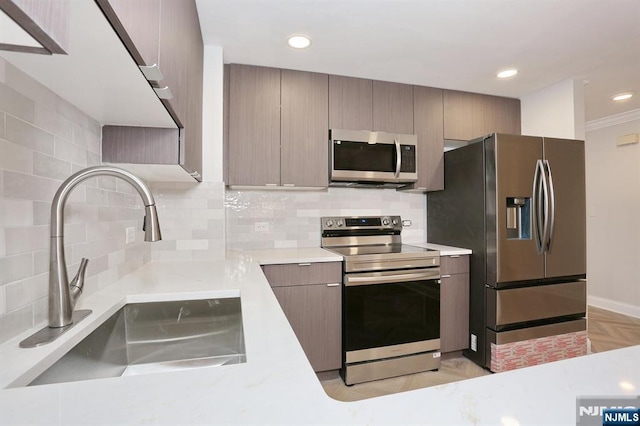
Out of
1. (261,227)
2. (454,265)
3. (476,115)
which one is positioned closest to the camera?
(454,265)

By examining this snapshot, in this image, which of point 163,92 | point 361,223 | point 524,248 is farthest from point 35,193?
point 524,248

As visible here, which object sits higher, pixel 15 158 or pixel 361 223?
pixel 15 158

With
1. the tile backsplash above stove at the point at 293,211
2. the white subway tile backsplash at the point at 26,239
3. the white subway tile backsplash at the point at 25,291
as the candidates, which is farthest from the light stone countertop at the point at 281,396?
the tile backsplash above stove at the point at 293,211

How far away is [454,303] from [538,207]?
3.12ft

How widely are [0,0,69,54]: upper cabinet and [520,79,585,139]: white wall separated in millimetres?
3252

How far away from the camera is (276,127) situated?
2.31 metres

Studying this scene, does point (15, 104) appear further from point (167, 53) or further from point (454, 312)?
point (454, 312)

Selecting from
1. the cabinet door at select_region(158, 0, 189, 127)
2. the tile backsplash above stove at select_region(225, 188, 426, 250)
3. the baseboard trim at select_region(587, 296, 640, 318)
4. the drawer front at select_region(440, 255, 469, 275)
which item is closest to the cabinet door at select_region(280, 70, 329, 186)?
the tile backsplash above stove at select_region(225, 188, 426, 250)

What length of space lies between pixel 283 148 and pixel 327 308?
1224 mm

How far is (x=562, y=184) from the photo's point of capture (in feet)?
7.66

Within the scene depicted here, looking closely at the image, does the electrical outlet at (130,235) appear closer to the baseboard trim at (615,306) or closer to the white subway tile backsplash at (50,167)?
the white subway tile backsplash at (50,167)

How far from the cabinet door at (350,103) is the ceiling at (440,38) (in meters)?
0.08

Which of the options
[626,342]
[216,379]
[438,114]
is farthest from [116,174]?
[626,342]

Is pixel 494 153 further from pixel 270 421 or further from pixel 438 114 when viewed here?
pixel 270 421
